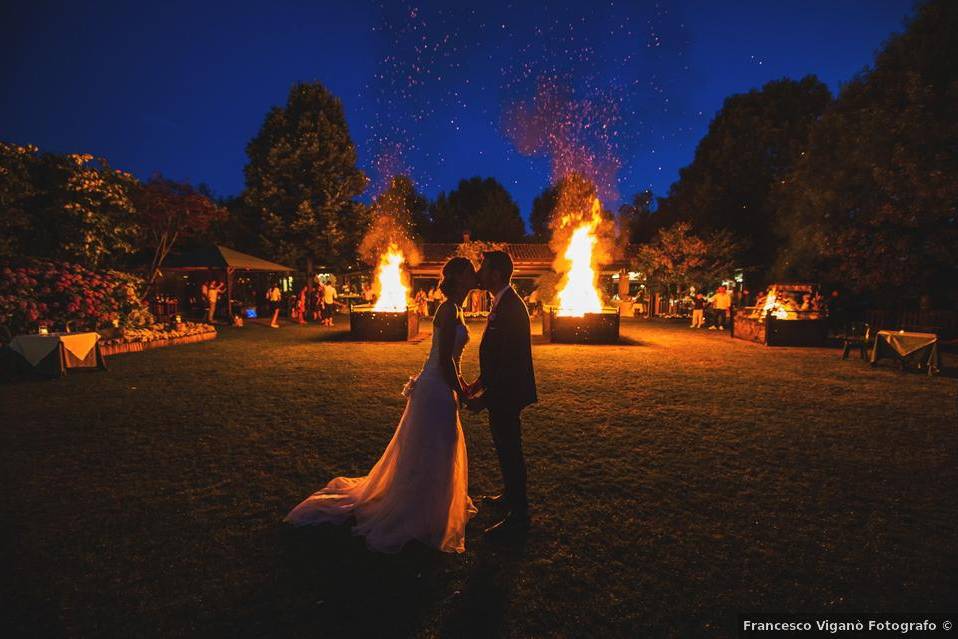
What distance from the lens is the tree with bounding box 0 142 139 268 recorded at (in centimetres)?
1262

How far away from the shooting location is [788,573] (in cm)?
312

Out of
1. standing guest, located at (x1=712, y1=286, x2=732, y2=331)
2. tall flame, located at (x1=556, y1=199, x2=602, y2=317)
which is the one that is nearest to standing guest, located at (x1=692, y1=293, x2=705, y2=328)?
standing guest, located at (x1=712, y1=286, x2=732, y2=331)

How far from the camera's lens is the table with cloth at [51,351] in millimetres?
9297

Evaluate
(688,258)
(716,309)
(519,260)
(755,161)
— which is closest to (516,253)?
(519,260)

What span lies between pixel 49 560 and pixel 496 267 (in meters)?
3.70

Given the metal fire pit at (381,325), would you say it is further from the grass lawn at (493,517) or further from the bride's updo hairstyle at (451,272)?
the bride's updo hairstyle at (451,272)

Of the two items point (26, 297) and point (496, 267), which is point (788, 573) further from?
point (26, 297)

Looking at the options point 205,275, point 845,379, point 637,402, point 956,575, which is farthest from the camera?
point 205,275

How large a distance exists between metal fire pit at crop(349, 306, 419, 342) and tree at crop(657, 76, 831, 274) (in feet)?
78.2

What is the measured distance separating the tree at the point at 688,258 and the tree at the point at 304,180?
62.5ft

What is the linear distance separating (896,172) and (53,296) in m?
24.0

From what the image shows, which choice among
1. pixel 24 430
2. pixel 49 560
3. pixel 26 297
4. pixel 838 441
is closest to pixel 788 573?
pixel 838 441

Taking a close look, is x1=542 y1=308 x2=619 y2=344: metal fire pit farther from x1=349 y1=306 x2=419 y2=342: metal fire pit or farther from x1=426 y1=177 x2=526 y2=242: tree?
x1=426 y1=177 x2=526 y2=242: tree

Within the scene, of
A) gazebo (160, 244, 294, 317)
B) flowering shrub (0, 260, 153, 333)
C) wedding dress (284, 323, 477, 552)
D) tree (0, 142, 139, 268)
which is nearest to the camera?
wedding dress (284, 323, 477, 552)
